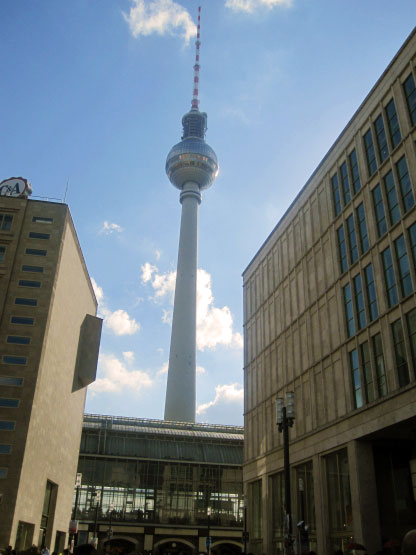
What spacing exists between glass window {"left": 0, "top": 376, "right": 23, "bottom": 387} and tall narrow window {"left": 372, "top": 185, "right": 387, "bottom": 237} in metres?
31.7

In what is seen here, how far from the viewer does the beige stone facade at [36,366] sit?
149ft

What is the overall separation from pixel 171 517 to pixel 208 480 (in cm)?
745

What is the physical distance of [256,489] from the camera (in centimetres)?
5422

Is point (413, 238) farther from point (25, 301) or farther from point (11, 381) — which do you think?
point (25, 301)

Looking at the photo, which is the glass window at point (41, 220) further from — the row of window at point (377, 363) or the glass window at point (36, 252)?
the row of window at point (377, 363)

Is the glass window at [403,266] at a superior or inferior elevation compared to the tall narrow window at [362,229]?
inferior

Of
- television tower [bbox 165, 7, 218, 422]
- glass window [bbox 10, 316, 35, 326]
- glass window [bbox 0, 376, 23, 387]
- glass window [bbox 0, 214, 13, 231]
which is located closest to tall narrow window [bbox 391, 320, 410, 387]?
glass window [bbox 0, 376, 23, 387]

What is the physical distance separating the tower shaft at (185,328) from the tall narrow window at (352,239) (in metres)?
83.5

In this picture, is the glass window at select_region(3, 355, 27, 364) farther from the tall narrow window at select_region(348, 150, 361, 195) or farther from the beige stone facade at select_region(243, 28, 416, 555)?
the tall narrow window at select_region(348, 150, 361, 195)

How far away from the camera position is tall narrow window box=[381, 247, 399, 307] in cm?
3447

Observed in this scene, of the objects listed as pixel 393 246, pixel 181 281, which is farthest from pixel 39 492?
pixel 181 281

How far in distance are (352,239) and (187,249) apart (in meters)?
94.0

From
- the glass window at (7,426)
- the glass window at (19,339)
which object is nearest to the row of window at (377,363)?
the glass window at (7,426)

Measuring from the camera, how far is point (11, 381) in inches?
1871
